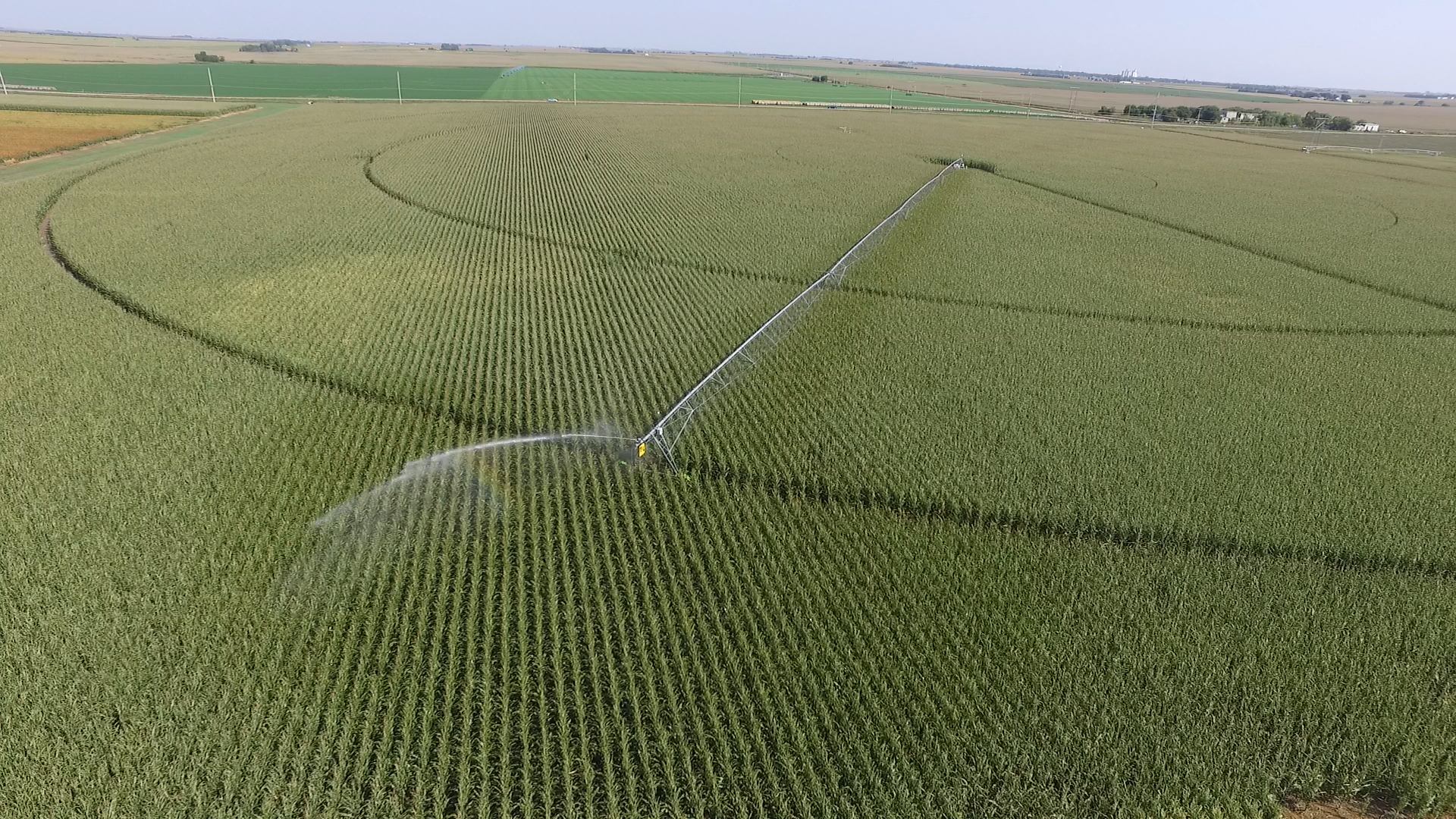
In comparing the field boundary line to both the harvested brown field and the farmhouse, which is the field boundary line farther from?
the farmhouse

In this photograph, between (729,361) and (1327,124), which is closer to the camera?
(729,361)

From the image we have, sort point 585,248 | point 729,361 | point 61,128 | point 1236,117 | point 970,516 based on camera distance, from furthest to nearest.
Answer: point 1236,117 < point 61,128 < point 585,248 < point 729,361 < point 970,516

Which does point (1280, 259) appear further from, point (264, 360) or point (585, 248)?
point (264, 360)

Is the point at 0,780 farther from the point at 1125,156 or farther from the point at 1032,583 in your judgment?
the point at 1125,156

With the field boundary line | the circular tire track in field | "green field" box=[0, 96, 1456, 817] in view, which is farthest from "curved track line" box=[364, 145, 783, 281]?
the field boundary line

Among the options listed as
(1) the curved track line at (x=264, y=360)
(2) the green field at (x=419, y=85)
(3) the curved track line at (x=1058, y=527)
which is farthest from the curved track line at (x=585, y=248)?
(2) the green field at (x=419, y=85)

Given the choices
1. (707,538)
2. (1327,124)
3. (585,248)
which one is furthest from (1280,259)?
(1327,124)
